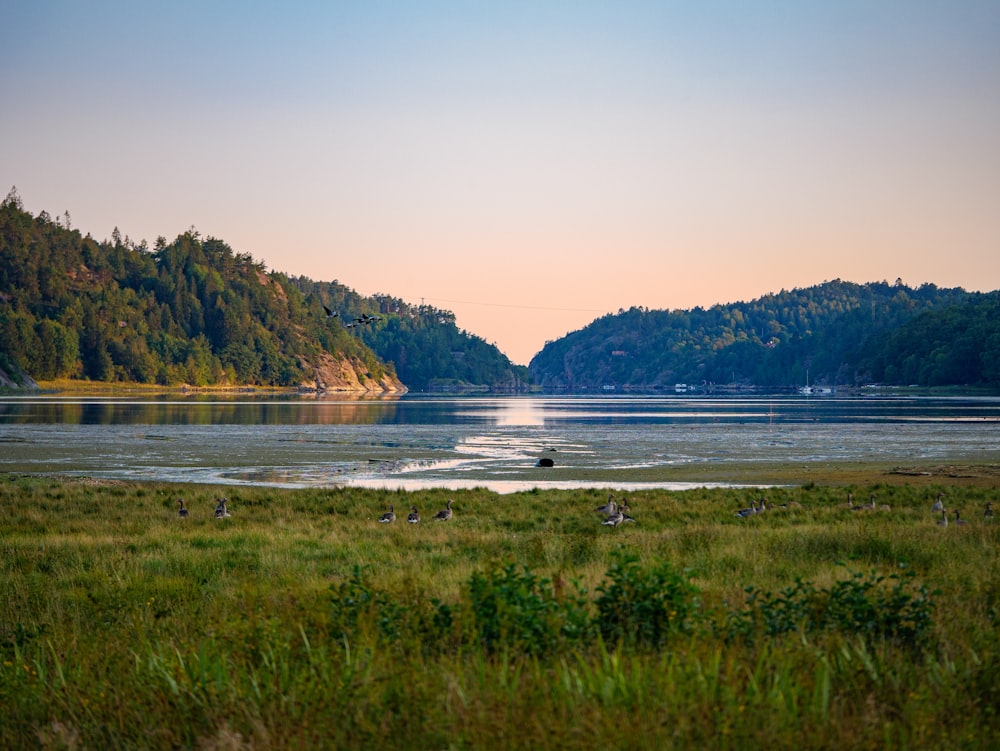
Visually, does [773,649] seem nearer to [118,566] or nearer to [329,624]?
[329,624]

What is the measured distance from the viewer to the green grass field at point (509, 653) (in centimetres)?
721

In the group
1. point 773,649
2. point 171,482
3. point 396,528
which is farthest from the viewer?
point 171,482

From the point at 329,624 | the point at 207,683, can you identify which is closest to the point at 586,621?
the point at 329,624

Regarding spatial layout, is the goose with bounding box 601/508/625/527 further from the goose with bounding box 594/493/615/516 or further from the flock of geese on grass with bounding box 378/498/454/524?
the flock of geese on grass with bounding box 378/498/454/524

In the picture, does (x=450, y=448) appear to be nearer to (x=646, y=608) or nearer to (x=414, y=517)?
(x=414, y=517)

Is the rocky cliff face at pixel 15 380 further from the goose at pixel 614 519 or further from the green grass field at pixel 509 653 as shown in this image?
the green grass field at pixel 509 653

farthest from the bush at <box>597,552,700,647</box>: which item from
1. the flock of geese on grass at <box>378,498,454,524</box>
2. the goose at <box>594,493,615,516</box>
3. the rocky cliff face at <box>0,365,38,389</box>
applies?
the rocky cliff face at <box>0,365,38,389</box>

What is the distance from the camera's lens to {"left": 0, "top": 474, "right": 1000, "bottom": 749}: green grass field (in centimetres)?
721

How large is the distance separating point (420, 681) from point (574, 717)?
148cm

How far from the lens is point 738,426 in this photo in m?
85.5

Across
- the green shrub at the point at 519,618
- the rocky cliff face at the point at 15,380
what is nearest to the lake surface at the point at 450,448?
the green shrub at the point at 519,618

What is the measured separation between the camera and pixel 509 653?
8.84 metres

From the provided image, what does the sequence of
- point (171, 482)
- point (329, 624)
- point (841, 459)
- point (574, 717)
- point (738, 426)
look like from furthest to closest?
point (738, 426) < point (841, 459) < point (171, 482) < point (329, 624) < point (574, 717)

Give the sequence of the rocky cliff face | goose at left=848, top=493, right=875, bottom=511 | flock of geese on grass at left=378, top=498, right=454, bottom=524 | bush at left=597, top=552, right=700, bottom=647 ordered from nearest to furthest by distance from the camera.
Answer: bush at left=597, top=552, right=700, bottom=647
flock of geese on grass at left=378, top=498, right=454, bottom=524
goose at left=848, top=493, right=875, bottom=511
the rocky cliff face
